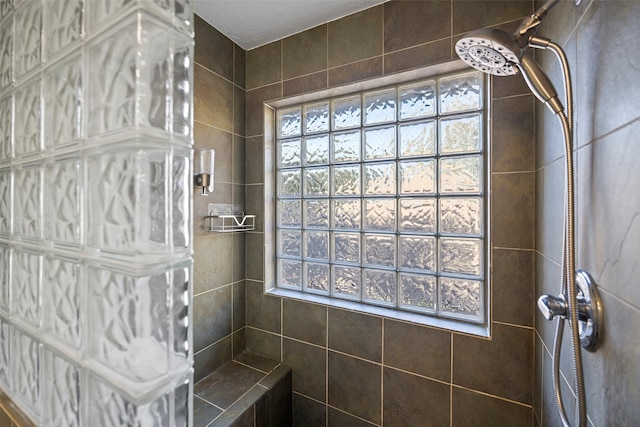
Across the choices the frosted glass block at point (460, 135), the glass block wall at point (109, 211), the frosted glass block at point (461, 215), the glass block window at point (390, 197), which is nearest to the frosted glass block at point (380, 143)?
the glass block window at point (390, 197)

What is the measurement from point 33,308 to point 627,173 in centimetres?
117

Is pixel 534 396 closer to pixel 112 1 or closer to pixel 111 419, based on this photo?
pixel 111 419

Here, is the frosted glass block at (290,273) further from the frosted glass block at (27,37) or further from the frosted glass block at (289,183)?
the frosted glass block at (27,37)

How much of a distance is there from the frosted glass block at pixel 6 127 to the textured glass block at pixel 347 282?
127 cm

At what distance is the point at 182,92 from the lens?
352 millimetres

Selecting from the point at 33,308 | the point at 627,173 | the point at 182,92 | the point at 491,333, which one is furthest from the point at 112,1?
the point at 491,333

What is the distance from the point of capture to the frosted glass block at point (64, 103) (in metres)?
0.40

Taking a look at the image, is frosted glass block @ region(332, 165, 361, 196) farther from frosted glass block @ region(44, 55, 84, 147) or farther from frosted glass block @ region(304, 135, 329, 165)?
frosted glass block @ region(44, 55, 84, 147)

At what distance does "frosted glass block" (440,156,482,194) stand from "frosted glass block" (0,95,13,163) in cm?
142

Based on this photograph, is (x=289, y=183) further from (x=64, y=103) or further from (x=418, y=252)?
(x=64, y=103)

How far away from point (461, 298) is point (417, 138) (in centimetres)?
80

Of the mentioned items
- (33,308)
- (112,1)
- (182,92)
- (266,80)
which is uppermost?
(266,80)

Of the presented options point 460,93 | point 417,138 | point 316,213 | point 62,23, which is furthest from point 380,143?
point 62,23

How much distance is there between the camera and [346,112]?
1438 mm
